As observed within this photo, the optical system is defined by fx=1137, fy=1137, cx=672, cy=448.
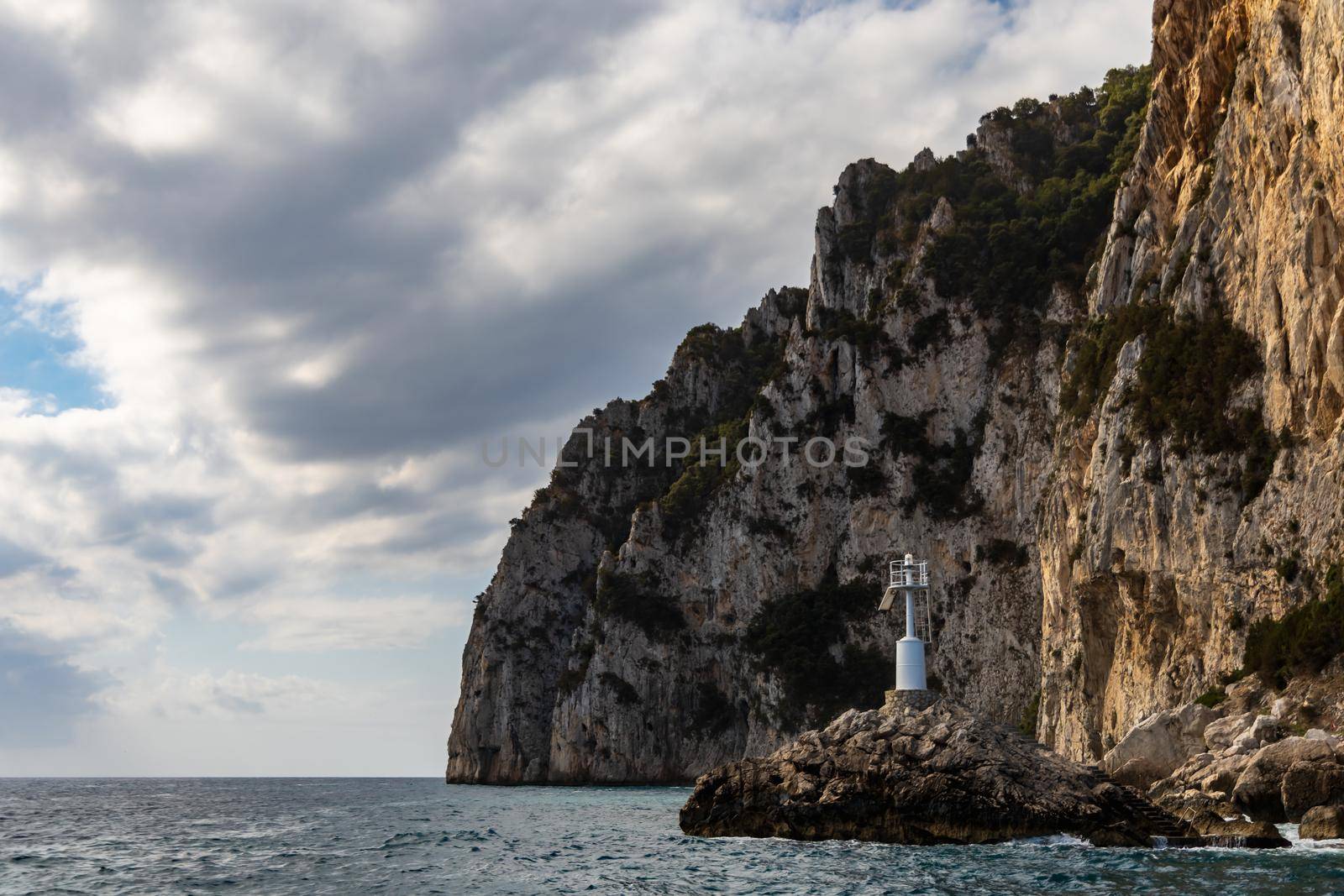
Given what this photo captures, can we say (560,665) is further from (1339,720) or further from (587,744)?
(1339,720)

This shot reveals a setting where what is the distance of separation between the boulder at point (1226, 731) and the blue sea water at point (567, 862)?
6.67m

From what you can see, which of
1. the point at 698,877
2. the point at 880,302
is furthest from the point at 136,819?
the point at 880,302

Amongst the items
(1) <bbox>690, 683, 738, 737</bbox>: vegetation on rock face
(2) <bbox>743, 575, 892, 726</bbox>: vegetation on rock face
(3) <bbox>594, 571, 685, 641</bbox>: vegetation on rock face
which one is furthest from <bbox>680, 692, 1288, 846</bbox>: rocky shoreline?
(3) <bbox>594, 571, 685, 641</bbox>: vegetation on rock face

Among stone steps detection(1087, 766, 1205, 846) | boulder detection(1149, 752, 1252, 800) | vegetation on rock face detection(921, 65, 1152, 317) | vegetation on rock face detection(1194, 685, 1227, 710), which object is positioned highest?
vegetation on rock face detection(921, 65, 1152, 317)

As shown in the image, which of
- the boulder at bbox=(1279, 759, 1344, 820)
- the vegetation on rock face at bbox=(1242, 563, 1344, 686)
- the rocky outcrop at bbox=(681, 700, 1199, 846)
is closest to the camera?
the boulder at bbox=(1279, 759, 1344, 820)

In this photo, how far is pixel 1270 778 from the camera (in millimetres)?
26625

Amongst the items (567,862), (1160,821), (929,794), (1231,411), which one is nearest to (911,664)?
(929,794)

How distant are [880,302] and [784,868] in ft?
198

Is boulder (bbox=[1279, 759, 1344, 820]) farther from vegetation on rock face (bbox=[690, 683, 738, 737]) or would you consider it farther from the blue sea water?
vegetation on rock face (bbox=[690, 683, 738, 737])

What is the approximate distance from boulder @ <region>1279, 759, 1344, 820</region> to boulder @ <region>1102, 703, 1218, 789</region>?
611 centimetres

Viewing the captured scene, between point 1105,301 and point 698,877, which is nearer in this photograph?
point 698,877

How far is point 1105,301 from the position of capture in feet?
174

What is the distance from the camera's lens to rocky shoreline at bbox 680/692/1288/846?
27141 millimetres

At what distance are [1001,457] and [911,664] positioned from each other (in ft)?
119
